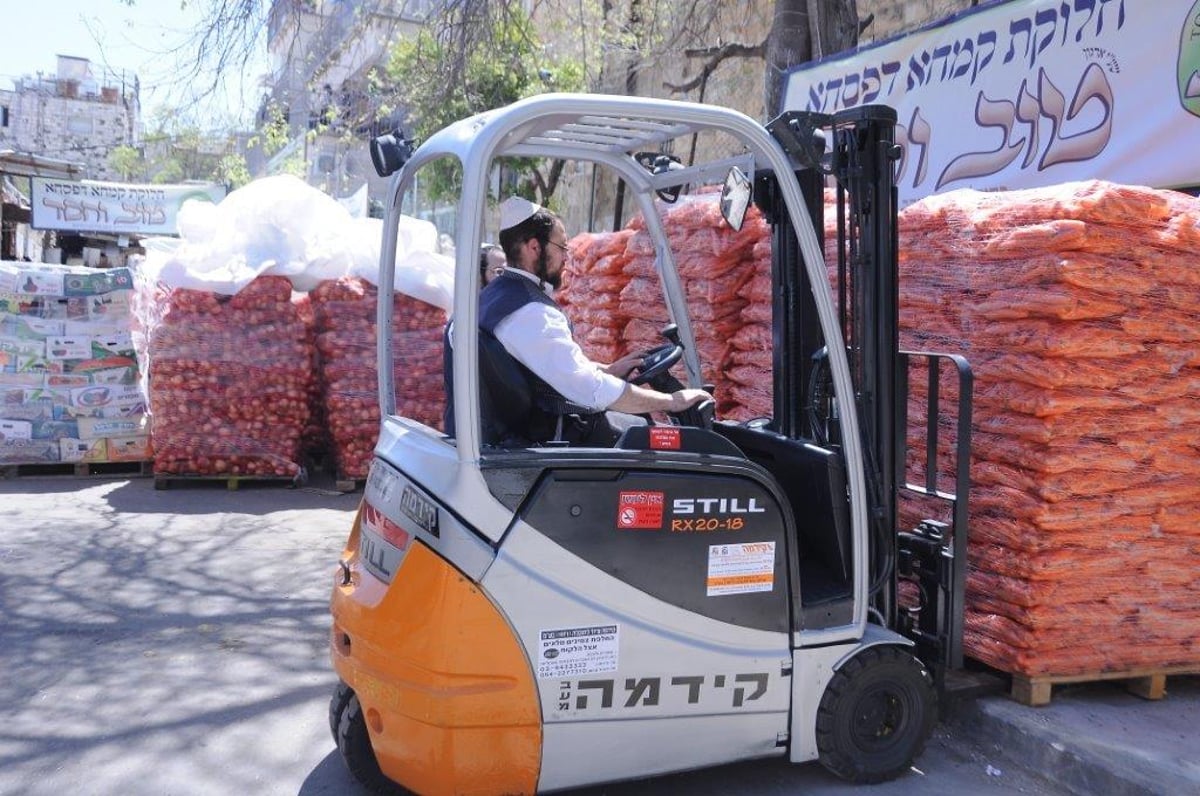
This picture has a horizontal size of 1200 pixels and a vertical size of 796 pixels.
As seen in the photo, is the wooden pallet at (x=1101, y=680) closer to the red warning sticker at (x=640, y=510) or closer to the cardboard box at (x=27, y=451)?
the red warning sticker at (x=640, y=510)

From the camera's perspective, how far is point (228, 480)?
31.0ft

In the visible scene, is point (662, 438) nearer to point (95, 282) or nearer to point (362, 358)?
point (362, 358)

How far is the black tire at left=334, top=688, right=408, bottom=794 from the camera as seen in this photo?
3.79 meters

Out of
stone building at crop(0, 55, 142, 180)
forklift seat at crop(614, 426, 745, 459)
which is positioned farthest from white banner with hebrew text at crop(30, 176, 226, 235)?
stone building at crop(0, 55, 142, 180)

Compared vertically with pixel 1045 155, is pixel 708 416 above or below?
below

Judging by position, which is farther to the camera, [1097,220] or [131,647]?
[131,647]

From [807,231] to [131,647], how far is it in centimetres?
401

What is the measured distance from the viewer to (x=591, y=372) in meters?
3.44

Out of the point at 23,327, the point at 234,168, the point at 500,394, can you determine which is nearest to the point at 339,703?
the point at 500,394

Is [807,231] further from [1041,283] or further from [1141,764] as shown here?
[1141,764]

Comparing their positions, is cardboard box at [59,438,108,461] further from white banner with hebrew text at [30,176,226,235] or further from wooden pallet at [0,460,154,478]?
white banner with hebrew text at [30,176,226,235]

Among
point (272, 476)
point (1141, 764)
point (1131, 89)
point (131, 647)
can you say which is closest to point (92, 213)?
point (272, 476)

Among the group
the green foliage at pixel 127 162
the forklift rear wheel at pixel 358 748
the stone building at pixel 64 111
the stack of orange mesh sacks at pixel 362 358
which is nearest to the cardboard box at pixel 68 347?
the stack of orange mesh sacks at pixel 362 358

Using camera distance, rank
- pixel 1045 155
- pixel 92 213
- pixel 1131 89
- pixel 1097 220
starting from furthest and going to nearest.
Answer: pixel 92 213, pixel 1045 155, pixel 1131 89, pixel 1097 220
